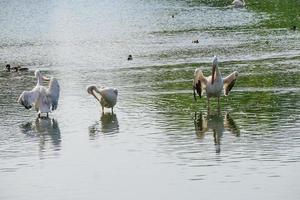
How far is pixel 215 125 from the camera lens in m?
21.6

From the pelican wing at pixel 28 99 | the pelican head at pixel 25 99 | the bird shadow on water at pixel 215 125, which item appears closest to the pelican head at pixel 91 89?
the pelican wing at pixel 28 99

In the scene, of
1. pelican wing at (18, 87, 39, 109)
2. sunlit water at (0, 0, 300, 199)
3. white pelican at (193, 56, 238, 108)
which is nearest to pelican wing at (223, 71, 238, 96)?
white pelican at (193, 56, 238, 108)

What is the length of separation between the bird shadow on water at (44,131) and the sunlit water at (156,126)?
0.03 metres

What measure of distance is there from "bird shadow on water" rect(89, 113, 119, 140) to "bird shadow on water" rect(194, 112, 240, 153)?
197cm

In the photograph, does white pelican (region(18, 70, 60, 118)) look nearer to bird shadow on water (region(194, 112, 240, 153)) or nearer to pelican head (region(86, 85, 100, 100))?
pelican head (region(86, 85, 100, 100))

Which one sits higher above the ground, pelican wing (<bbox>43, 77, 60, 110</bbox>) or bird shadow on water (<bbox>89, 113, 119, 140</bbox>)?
pelican wing (<bbox>43, 77, 60, 110</bbox>)

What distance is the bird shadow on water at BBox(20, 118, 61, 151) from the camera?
2000 cm

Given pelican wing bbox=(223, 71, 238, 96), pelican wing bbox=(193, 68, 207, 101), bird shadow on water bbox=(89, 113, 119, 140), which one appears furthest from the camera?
pelican wing bbox=(223, 71, 238, 96)

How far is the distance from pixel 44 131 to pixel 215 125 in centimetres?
407

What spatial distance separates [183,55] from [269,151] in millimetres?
20357

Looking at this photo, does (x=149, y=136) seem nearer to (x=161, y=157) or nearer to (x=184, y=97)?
(x=161, y=157)

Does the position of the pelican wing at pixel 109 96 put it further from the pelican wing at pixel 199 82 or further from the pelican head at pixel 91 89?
the pelican wing at pixel 199 82

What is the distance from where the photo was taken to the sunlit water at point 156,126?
1598 cm

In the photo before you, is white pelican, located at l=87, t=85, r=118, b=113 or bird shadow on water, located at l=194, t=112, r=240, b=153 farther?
white pelican, located at l=87, t=85, r=118, b=113
